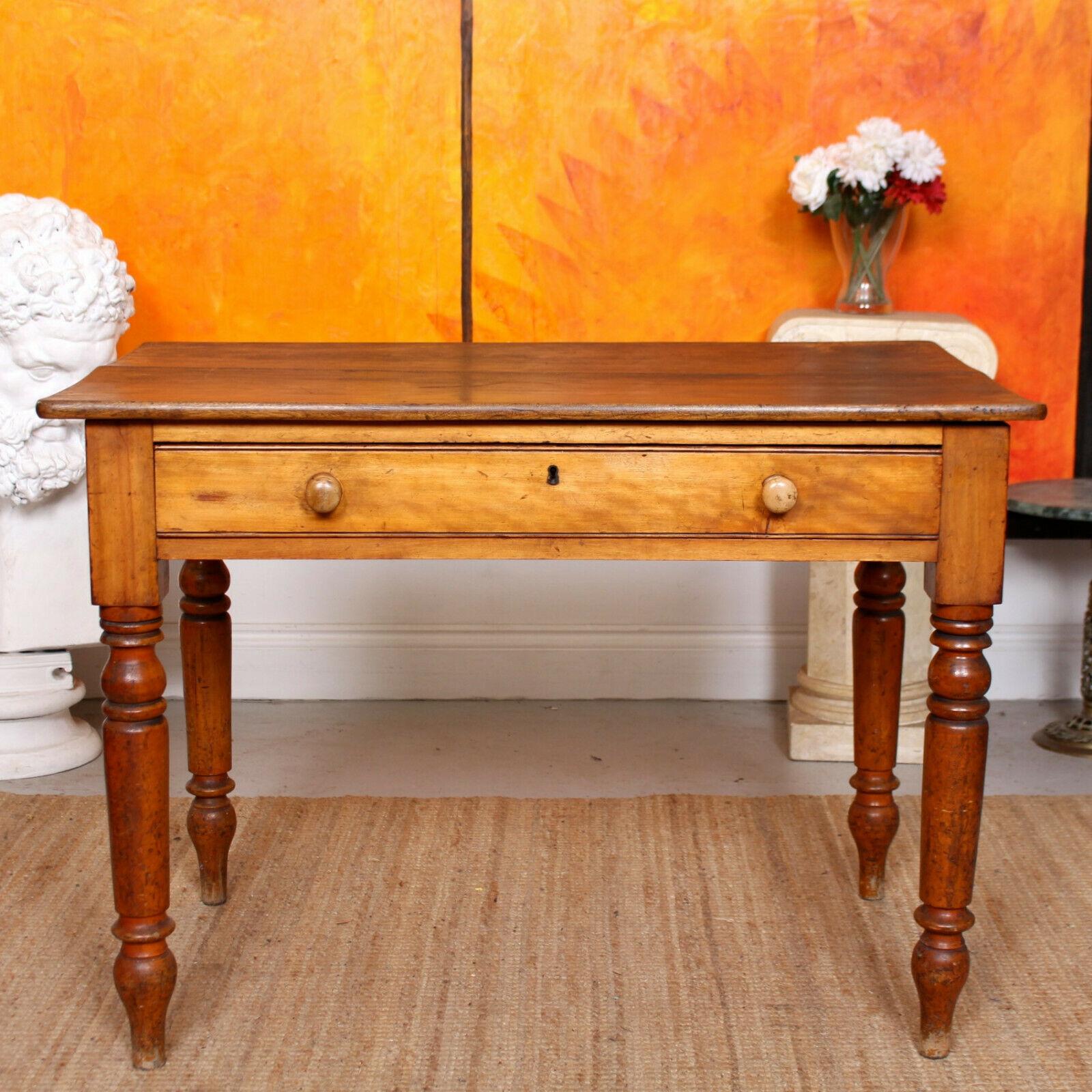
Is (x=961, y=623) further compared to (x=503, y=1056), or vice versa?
(x=503, y=1056)

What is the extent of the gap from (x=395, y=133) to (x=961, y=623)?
2.32 m

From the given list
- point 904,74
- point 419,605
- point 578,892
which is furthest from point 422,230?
point 578,892

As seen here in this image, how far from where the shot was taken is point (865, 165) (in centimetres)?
342

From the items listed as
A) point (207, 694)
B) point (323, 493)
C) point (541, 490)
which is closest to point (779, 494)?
point (541, 490)

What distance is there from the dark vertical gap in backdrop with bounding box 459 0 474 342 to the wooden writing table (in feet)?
5.68

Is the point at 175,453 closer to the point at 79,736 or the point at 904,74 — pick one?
the point at 79,736

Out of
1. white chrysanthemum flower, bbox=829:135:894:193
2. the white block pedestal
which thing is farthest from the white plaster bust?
white chrysanthemum flower, bbox=829:135:894:193

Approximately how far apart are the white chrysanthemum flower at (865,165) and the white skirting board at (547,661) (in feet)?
4.17

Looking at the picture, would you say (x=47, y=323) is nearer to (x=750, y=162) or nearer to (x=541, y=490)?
(x=541, y=490)

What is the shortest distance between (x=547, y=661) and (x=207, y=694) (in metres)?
1.57

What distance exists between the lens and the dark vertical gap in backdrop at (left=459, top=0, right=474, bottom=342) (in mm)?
3668

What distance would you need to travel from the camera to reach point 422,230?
376 centimetres

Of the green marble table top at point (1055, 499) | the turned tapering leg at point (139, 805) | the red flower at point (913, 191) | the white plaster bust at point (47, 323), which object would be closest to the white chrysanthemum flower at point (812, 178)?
the red flower at point (913, 191)

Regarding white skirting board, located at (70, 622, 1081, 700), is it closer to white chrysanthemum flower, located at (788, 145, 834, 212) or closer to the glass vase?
the glass vase
